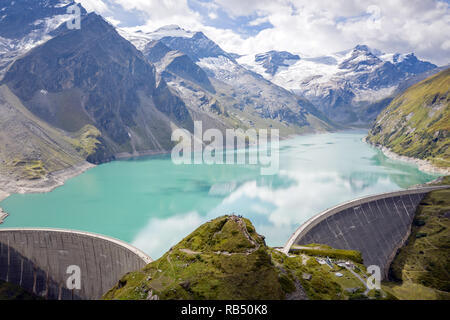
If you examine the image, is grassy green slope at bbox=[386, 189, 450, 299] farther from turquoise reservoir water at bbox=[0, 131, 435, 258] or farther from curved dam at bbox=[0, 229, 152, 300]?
curved dam at bbox=[0, 229, 152, 300]

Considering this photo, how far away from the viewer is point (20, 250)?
51.2m

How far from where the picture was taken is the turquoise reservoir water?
77.3 m

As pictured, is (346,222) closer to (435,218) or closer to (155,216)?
(435,218)

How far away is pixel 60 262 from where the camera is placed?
164 feet

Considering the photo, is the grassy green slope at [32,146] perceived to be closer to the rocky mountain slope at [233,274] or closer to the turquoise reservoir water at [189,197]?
the turquoise reservoir water at [189,197]

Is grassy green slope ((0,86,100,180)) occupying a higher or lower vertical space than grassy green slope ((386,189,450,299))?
higher

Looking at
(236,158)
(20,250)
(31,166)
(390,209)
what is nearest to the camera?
(20,250)

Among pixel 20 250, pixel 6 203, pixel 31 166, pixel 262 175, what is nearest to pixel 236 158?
pixel 262 175

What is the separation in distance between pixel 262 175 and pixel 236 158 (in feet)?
193

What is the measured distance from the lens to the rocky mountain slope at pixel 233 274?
27.0m

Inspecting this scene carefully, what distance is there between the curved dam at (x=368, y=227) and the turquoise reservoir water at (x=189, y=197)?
13.0m

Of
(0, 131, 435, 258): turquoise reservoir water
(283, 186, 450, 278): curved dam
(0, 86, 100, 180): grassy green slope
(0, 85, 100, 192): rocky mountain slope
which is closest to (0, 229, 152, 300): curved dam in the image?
(0, 131, 435, 258): turquoise reservoir water

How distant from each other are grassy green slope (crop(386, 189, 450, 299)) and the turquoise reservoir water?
906 inches

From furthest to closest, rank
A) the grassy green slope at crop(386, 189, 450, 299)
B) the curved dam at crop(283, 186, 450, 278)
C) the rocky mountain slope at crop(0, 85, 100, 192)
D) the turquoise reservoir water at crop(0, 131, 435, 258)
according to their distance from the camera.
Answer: the rocky mountain slope at crop(0, 85, 100, 192) < the turquoise reservoir water at crop(0, 131, 435, 258) < the curved dam at crop(283, 186, 450, 278) < the grassy green slope at crop(386, 189, 450, 299)
